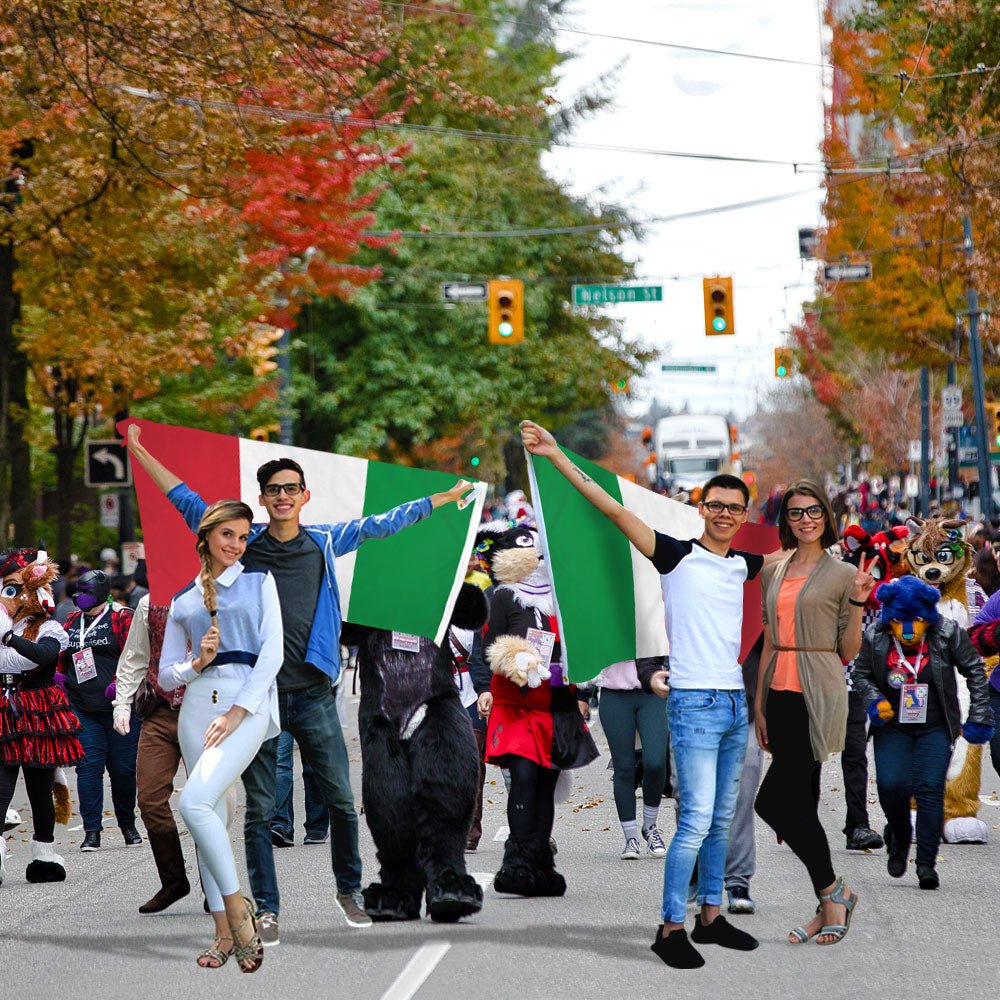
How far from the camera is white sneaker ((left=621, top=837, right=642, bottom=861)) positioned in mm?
10641

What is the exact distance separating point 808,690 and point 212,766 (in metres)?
2.59

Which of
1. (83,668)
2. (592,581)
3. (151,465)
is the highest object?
(151,465)

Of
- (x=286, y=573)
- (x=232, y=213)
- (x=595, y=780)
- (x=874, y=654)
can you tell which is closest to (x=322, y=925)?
(x=286, y=573)

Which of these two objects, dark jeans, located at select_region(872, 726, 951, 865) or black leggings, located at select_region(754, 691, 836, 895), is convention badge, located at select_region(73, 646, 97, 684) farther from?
black leggings, located at select_region(754, 691, 836, 895)

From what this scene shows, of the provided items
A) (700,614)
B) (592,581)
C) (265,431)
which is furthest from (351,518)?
(265,431)

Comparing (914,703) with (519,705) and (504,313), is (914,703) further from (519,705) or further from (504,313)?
(504,313)

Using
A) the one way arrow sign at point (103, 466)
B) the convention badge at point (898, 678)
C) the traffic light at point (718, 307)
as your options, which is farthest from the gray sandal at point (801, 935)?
the traffic light at point (718, 307)

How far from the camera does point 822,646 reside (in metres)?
8.20

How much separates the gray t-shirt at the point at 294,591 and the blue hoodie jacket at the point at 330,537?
37 mm

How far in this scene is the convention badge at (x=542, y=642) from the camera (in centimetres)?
956

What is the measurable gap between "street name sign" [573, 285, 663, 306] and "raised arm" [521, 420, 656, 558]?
2323 centimetres

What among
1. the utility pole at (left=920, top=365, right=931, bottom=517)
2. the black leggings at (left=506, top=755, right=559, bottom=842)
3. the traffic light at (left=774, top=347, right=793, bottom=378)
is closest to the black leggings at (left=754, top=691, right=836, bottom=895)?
the black leggings at (left=506, top=755, right=559, bottom=842)

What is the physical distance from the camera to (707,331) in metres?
28.6

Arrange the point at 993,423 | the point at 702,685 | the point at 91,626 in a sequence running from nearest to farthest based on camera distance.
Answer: the point at 702,685, the point at 91,626, the point at 993,423
